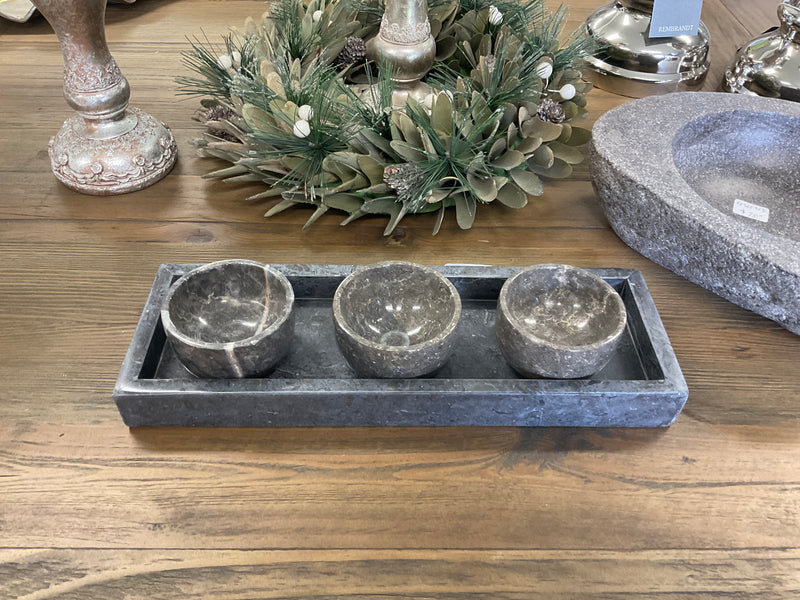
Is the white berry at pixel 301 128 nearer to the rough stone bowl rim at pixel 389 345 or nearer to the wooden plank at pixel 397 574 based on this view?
the rough stone bowl rim at pixel 389 345

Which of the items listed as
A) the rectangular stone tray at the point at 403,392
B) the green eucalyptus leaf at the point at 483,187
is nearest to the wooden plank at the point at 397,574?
the rectangular stone tray at the point at 403,392

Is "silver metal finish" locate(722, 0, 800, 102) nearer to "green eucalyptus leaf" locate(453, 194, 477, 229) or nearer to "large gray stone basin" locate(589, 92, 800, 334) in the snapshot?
"large gray stone basin" locate(589, 92, 800, 334)

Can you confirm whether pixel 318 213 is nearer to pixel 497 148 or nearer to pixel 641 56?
pixel 497 148

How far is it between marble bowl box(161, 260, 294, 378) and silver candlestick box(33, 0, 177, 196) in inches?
11.3

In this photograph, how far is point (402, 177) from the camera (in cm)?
65

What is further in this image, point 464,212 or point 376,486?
point 464,212

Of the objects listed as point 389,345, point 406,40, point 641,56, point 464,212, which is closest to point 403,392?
point 389,345

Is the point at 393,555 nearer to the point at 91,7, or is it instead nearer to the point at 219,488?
the point at 219,488

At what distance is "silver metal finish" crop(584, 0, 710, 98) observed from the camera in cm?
96

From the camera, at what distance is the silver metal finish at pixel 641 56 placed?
3.16 ft

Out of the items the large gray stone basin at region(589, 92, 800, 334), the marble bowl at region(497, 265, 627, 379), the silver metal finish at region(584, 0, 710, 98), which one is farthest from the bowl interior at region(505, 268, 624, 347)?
the silver metal finish at region(584, 0, 710, 98)

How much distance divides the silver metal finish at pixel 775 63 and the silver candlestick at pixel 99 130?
825mm

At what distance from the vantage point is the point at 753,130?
→ 0.77 meters

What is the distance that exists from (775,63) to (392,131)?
63cm
